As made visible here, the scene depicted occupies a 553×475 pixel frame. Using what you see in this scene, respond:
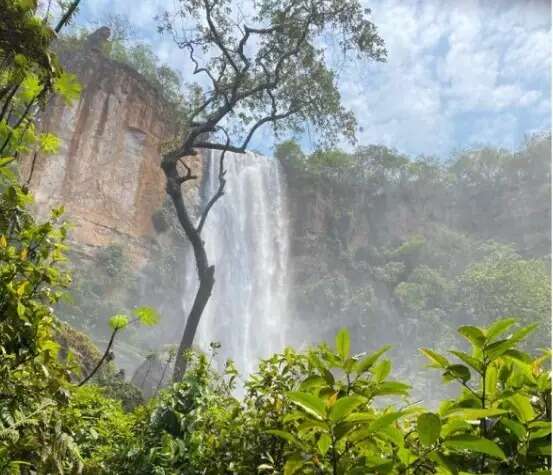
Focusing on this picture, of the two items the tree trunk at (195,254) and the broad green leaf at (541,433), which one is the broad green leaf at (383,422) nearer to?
the broad green leaf at (541,433)

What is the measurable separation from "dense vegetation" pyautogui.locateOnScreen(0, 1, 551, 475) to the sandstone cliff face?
1845 cm

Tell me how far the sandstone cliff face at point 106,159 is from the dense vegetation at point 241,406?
60.5 feet

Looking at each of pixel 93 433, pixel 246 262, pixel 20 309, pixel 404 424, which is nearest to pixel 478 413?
pixel 404 424

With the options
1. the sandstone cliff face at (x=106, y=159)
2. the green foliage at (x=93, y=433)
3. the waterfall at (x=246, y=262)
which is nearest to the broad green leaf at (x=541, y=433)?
the green foliage at (x=93, y=433)

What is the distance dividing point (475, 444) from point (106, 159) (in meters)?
22.2

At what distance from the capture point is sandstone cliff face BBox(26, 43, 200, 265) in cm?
1984

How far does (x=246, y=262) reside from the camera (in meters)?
23.1

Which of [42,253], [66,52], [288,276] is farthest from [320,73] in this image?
[288,276]

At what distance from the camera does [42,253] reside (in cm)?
182

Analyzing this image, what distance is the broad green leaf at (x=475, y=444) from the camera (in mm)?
621

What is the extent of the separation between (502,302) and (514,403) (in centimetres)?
2258

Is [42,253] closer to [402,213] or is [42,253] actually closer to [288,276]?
[288,276]

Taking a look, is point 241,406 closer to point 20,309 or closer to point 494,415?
point 20,309

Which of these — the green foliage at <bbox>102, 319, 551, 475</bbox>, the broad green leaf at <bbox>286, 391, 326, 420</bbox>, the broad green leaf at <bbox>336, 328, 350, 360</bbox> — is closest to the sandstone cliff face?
the green foliage at <bbox>102, 319, 551, 475</bbox>
